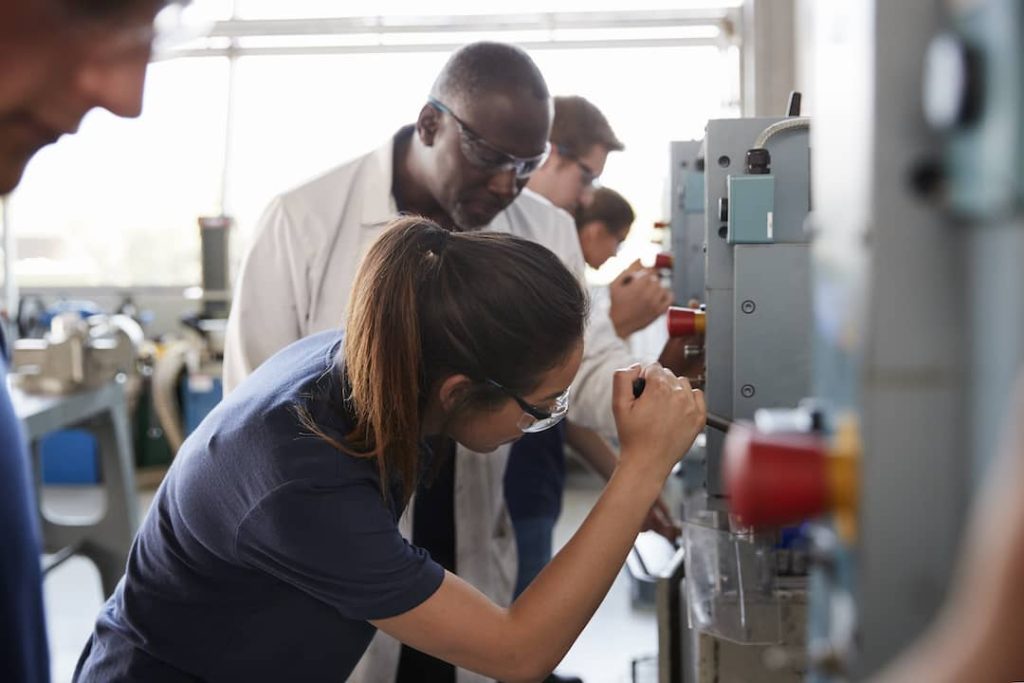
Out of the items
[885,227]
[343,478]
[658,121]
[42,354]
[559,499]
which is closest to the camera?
[885,227]

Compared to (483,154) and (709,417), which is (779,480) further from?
(483,154)

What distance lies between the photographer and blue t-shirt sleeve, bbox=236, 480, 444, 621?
3.45ft

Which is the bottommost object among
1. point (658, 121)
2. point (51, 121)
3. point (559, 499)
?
point (559, 499)

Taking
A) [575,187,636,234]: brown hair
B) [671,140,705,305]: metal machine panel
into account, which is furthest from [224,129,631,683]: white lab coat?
[575,187,636,234]: brown hair

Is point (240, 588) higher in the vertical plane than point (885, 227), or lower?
lower

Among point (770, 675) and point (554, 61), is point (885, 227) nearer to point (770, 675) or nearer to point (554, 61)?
point (770, 675)

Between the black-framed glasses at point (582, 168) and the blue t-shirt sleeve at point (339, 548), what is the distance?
4.99 feet

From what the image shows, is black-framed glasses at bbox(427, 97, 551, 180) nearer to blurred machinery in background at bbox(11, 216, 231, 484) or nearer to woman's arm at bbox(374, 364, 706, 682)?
woman's arm at bbox(374, 364, 706, 682)

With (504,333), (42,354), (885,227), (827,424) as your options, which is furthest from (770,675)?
(42,354)

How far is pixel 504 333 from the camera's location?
3.82 ft

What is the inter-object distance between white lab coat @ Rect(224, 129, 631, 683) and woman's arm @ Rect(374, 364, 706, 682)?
20.4 inches

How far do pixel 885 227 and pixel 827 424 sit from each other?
0.39 feet

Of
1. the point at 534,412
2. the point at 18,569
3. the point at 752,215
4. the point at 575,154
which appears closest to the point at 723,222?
the point at 752,215

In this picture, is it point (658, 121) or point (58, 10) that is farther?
point (658, 121)
